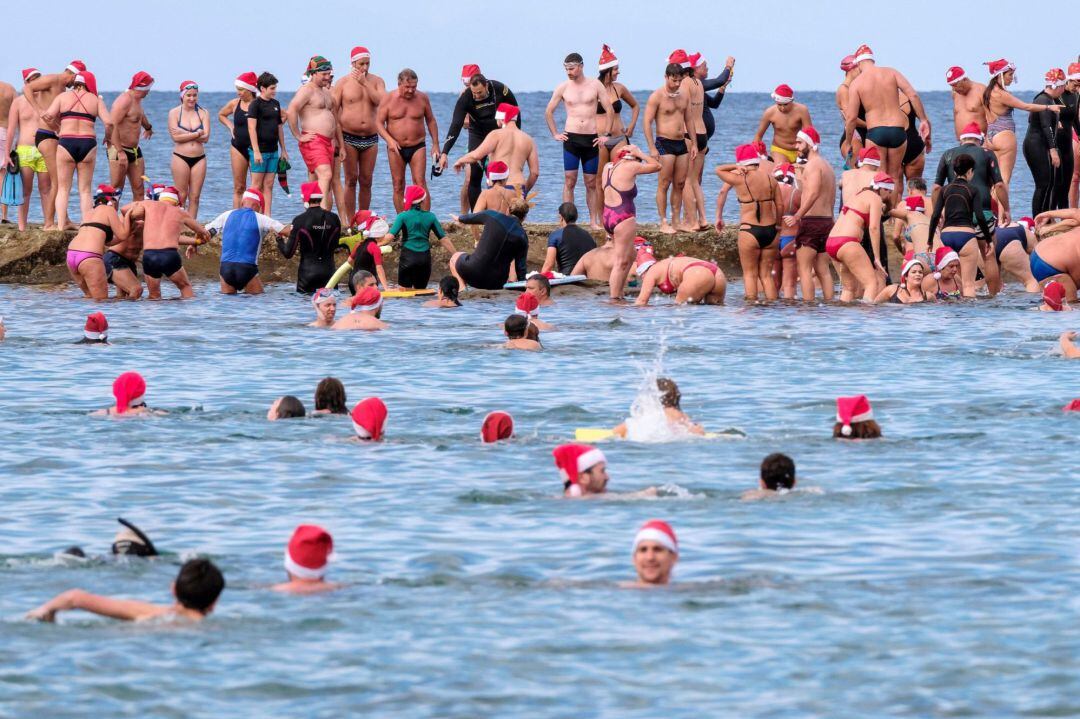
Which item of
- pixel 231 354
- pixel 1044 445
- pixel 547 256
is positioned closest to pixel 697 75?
pixel 547 256

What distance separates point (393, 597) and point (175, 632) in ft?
4.29

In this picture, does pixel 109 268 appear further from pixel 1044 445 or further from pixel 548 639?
pixel 548 639

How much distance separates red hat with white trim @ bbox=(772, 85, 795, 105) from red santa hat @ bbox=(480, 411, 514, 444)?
10.6 m

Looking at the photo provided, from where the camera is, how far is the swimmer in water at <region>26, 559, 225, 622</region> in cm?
943

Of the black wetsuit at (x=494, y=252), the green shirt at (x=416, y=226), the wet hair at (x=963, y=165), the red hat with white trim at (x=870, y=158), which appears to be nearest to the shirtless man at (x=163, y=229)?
the green shirt at (x=416, y=226)

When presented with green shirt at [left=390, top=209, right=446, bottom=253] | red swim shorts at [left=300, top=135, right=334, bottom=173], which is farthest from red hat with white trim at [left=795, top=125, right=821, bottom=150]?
red swim shorts at [left=300, top=135, right=334, bottom=173]

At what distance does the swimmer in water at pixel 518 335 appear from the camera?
19875mm

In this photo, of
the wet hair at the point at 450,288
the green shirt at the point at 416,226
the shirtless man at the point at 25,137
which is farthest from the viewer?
the shirtless man at the point at 25,137

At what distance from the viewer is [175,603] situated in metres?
9.66

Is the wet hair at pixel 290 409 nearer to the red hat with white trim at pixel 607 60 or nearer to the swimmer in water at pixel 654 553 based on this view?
the swimmer in water at pixel 654 553

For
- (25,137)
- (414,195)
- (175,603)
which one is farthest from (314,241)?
(175,603)

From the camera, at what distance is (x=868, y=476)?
13414 mm

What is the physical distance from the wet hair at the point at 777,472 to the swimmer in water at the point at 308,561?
3.38 metres

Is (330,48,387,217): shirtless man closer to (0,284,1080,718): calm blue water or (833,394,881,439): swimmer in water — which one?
(0,284,1080,718): calm blue water
